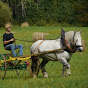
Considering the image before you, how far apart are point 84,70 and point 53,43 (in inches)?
123

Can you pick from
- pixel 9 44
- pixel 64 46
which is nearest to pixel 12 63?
pixel 9 44

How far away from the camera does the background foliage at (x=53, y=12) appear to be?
6205 centimetres

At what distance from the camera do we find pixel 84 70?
14695mm

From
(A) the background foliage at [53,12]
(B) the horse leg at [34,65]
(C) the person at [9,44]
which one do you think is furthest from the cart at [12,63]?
(A) the background foliage at [53,12]

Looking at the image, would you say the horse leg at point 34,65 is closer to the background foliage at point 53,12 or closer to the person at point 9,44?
the person at point 9,44

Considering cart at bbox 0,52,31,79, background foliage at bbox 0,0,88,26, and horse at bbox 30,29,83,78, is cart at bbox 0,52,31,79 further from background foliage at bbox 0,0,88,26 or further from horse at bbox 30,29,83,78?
background foliage at bbox 0,0,88,26

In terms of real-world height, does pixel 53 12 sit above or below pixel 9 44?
below

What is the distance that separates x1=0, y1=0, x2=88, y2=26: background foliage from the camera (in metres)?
62.0

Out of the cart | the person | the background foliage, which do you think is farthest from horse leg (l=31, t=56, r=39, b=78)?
the background foliage

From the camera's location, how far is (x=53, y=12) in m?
67.8

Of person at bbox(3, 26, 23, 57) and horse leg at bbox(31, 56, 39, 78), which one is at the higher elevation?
person at bbox(3, 26, 23, 57)

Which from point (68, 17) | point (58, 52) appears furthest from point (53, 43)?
point (68, 17)

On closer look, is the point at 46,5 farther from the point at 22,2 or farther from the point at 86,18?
the point at 86,18

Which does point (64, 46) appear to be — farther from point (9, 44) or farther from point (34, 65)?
point (9, 44)
